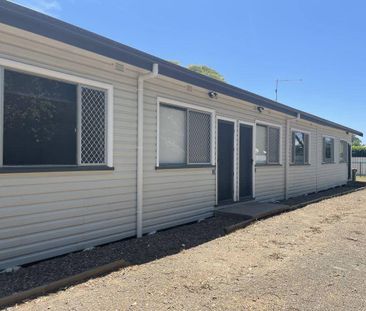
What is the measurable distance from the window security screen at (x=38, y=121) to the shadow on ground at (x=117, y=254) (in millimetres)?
1321

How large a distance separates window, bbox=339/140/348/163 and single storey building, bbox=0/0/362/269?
35.4 feet

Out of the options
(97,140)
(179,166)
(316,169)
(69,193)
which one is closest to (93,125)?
(97,140)

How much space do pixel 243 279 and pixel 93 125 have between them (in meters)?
3.05

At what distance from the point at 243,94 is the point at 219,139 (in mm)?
1294

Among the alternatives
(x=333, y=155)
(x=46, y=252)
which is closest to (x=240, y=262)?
(x=46, y=252)

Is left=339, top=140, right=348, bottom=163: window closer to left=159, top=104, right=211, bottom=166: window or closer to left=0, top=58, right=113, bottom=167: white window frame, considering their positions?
left=159, top=104, right=211, bottom=166: window

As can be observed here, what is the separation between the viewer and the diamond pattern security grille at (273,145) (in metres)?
11.5

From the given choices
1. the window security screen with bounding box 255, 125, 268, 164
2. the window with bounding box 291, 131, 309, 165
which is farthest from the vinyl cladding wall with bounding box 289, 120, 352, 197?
the window security screen with bounding box 255, 125, 268, 164

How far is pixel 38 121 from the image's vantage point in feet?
15.8

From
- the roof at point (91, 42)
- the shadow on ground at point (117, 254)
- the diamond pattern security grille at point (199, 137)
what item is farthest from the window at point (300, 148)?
the shadow on ground at point (117, 254)

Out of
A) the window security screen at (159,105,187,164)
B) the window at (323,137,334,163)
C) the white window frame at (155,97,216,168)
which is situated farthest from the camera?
the window at (323,137,334,163)

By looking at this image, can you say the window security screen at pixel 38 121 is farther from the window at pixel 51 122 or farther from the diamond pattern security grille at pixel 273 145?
the diamond pattern security grille at pixel 273 145

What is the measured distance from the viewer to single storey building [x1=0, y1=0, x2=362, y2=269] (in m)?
4.57

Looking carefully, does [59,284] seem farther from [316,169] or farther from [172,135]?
[316,169]
